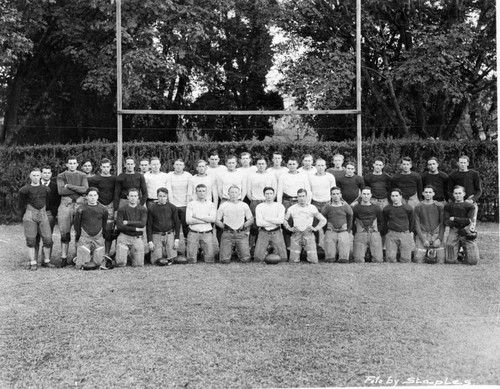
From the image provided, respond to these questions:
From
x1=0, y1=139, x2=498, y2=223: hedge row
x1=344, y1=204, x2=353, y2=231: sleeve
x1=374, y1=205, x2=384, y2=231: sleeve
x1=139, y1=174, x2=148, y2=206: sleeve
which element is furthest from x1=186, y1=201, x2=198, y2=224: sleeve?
x1=0, y1=139, x2=498, y2=223: hedge row

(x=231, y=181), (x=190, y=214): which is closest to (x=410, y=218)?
(x=231, y=181)

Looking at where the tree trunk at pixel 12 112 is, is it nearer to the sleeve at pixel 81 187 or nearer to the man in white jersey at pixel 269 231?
the sleeve at pixel 81 187

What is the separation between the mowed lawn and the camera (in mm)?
3957

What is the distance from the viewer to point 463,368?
4.00 metres

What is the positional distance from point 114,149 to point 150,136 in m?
4.12

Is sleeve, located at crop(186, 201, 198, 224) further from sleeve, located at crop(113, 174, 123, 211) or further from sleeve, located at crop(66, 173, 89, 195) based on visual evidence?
sleeve, located at crop(66, 173, 89, 195)

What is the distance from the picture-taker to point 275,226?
800 cm

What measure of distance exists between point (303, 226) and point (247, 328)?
3.35 metres

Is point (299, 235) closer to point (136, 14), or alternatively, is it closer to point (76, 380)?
point (76, 380)

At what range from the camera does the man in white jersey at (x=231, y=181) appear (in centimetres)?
847

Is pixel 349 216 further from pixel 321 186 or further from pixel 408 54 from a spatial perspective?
pixel 408 54

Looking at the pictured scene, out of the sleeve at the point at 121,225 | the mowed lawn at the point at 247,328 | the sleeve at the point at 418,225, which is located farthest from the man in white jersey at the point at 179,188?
the sleeve at the point at 418,225

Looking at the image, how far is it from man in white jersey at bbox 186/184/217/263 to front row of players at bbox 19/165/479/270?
13 millimetres

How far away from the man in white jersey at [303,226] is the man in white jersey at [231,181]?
786 mm
